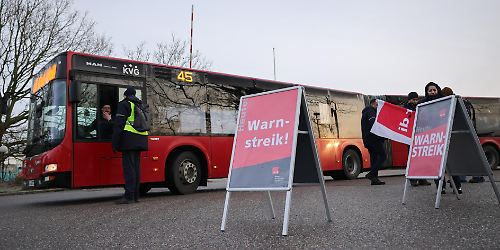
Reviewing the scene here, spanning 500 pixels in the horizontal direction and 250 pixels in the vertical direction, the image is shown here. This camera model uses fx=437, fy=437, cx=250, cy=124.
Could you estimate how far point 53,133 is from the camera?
8.23m

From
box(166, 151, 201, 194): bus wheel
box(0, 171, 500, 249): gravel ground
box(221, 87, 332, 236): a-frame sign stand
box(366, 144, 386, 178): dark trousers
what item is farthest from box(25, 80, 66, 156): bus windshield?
box(366, 144, 386, 178): dark trousers

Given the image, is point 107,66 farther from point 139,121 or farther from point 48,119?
point 139,121

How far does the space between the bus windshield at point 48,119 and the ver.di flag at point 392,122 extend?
6.13 m

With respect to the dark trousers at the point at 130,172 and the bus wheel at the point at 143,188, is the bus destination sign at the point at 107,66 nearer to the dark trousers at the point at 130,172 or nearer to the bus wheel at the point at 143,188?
the dark trousers at the point at 130,172

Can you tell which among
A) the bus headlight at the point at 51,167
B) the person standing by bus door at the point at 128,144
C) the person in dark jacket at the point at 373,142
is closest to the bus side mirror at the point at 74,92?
the person standing by bus door at the point at 128,144

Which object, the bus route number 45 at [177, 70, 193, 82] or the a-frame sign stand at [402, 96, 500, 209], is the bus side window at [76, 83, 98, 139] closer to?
the bus route number 45 at [177, 70, 193, 82]

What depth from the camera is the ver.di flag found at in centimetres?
895

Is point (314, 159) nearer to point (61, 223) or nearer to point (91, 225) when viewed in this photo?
point (91, 225)

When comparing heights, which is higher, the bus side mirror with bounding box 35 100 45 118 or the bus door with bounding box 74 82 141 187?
the bus side mirror with bounding box 35 100 45 118

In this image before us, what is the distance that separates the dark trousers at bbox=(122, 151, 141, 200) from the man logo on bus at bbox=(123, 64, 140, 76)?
6.73 ft

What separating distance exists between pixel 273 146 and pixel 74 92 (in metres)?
5.18

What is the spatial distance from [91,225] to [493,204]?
489cm

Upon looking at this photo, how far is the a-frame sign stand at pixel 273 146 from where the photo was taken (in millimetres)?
4258

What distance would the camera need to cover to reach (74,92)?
8.14 metres
